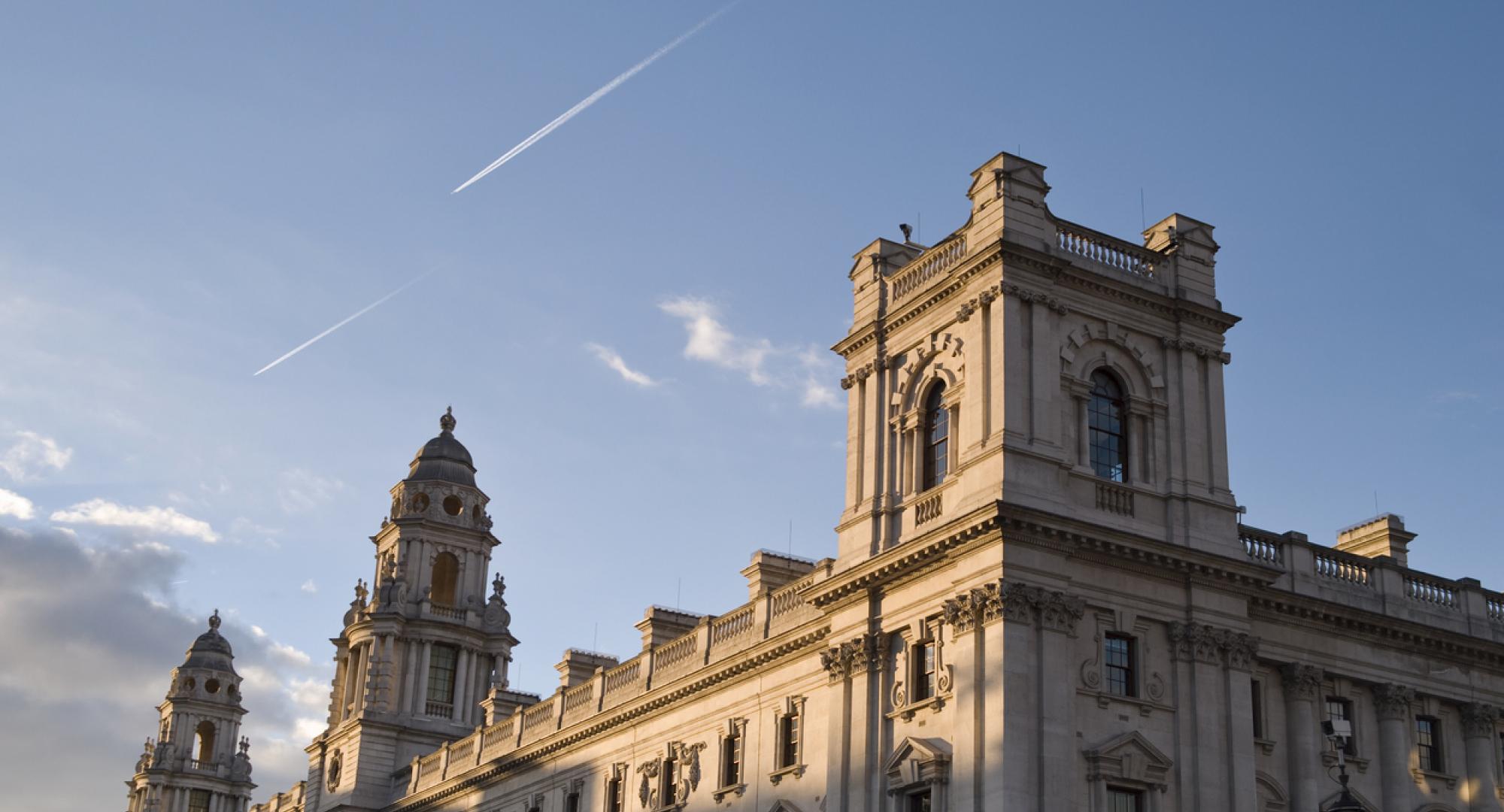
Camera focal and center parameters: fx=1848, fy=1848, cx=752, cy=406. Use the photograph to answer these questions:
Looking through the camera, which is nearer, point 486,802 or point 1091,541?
point 1091,541

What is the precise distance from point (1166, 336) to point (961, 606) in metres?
9.26

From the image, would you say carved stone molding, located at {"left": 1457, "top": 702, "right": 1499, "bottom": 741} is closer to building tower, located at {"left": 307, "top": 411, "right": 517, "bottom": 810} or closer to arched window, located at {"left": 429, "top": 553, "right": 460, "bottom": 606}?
building tower, located at {"left": 307, "top": 411, "right": 517, "bottom": 810}

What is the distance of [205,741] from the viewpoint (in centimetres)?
12481

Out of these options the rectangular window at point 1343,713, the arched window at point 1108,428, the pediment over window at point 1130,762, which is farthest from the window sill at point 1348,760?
the arched window at point 1108,428

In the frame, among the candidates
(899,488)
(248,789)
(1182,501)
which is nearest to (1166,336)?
(1182,501)

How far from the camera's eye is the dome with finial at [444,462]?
89.6m

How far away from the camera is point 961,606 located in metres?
41.0

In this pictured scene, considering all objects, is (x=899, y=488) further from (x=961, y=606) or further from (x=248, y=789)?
(x=248, y=789)

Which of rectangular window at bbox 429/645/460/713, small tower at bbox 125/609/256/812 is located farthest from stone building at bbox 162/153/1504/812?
small tower at bbox 125/609/256/812

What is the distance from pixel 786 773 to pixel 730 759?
412 centimetres

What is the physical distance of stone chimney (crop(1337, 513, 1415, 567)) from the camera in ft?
172

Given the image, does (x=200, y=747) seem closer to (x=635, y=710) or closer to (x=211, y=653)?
(x=211, y=653)

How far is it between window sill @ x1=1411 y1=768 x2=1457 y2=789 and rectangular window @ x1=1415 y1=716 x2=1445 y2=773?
0.47 feet

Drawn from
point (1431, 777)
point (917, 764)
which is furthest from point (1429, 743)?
point (917, 764)
